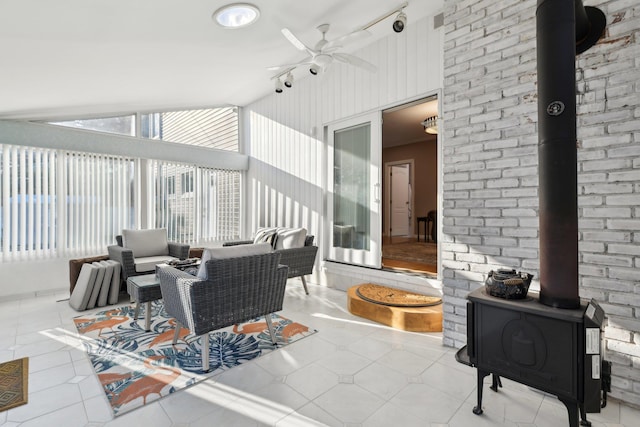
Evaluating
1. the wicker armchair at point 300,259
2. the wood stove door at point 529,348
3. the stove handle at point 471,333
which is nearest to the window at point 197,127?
the wicker armchair at point 300,259

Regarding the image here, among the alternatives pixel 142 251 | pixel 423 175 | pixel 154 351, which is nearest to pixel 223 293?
pixel 154 351

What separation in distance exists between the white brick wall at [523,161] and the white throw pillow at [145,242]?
4224 mm

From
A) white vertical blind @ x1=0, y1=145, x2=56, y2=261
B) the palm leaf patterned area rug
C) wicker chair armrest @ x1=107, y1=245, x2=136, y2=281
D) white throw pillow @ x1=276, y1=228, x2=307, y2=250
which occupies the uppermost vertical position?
white vertical blind @ x1=0, y1=145, x2=56, y2=261

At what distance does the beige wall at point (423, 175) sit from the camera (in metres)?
8.15

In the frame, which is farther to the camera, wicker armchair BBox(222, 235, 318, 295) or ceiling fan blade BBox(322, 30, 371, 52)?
wicker armchair BBox(222, 235, 318, 295)

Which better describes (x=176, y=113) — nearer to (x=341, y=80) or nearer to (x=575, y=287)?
(x=341, y=80)

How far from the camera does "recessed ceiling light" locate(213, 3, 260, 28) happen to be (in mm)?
2764

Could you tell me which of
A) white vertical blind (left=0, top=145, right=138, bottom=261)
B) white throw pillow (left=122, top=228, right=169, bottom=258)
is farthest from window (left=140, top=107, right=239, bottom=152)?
white throw pillow (left=122, top=228, right=169, bottom=258)

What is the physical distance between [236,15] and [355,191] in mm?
2635

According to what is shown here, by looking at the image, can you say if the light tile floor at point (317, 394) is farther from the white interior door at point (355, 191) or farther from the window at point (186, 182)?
the window at point (186, 182)

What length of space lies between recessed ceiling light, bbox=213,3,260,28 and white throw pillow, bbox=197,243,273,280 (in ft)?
7.03

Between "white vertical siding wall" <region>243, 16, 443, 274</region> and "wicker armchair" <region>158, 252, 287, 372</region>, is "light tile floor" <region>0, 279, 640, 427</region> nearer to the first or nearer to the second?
"wicker armchair" <region>158, 252, 287, 372</region>

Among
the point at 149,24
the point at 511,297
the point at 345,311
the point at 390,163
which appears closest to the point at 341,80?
the point at 149,24

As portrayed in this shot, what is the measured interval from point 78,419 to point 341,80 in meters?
4.65
